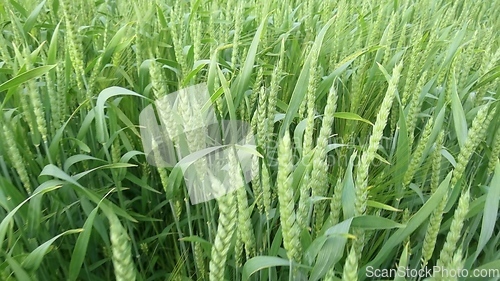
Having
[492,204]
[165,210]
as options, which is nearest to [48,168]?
[165,210]

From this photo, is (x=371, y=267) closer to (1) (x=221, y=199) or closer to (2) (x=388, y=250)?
(2) (x=388, y=250)

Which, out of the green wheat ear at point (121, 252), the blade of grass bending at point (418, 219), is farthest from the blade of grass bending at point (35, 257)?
the blade of grass bending at point (418, 219)

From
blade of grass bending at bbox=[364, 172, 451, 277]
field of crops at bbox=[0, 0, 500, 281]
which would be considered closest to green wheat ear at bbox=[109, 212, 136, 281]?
field of crops at bbox=[0, 0, 500, 281]

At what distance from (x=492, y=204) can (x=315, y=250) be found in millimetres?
260

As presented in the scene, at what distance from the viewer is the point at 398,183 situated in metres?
0.68

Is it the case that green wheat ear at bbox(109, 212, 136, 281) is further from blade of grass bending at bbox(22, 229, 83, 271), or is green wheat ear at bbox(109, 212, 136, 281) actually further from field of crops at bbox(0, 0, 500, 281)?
blade of grass bending at bbox(22, 229, 83, 271)

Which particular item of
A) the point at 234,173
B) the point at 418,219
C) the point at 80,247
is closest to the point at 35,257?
the point at 80,247

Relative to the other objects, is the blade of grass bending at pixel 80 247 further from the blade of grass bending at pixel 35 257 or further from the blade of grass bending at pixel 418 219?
the blade of grass bending at pixel 418 219

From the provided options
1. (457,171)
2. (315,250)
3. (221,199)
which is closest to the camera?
(221,199)

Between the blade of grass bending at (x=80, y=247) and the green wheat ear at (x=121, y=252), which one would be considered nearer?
the green wheat ear at (x=121, y=252)

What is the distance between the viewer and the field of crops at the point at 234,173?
48cm

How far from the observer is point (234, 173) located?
469 millimetres

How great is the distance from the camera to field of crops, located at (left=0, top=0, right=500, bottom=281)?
18.9 inches

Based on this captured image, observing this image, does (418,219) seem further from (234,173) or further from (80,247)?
(80,247)
